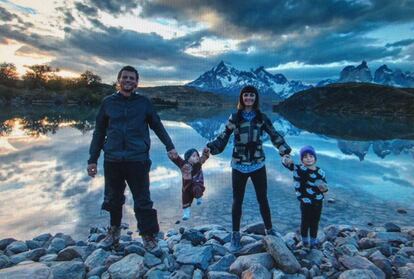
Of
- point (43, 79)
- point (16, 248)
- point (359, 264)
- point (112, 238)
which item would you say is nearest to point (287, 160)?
point (359, 264)

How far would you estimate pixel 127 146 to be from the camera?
6785 mm

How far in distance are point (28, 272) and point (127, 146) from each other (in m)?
2.59

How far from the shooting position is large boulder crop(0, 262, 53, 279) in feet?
18.6

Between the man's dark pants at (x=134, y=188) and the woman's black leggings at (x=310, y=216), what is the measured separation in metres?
2.95

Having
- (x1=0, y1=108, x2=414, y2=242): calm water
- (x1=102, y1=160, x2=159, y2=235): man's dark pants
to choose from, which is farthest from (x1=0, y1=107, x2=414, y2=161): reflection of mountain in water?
(x1=102, y1=160, x2=159, y2=235): man's dark pants

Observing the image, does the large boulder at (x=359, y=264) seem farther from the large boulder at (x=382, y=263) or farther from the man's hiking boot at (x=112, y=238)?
the man's hiking boot at (x=112, y=238)

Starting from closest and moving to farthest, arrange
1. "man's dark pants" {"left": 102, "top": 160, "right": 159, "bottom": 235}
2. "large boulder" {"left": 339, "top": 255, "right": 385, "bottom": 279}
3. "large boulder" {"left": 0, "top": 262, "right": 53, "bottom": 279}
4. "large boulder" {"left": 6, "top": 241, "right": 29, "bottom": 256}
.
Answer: "large boulder" {"left": 0, "top": 262, "right": 53, "bottom": 279} → "large boulder" {"left": 339, "top": 255, "right": 385, "bottom": 279} → "man's dark pants" {"left": 102, "top": 160, "right": 159, "bottom": 235} → "large boulder" {"left": 6, "top": 241, "right": 29, "bottom": 256}

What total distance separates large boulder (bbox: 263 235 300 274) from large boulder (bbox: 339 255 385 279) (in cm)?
96

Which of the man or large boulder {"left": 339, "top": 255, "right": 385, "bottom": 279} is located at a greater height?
the man

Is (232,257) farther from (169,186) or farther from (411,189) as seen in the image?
(411,189)

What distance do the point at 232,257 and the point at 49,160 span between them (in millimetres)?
15574

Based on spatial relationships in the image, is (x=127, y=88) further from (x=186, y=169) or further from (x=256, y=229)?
(x=256, y=229)

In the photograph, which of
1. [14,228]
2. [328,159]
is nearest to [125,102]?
[14,228]

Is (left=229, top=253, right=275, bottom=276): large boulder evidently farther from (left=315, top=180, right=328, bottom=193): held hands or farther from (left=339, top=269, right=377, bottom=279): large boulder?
(left=315, top=180, right=328, bottom=193): held hands
